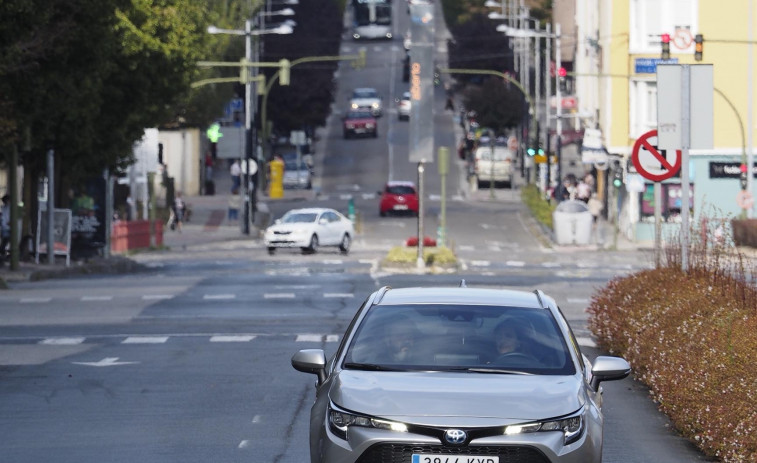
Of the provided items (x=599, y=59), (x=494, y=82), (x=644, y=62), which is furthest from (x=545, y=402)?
(x=494, y=82)

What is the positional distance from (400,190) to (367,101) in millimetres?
32625

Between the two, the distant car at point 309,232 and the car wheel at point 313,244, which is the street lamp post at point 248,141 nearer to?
the distant car at point 309,232

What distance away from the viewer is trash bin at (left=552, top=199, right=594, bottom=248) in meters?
52.5

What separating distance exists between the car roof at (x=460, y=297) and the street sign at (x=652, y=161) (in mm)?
8205

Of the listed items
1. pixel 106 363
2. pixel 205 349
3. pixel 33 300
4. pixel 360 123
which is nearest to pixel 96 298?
pixel 33 300

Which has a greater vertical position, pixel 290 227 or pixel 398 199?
pixel 398 199

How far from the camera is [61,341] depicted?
66.4ft

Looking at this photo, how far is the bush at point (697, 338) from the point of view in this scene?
1050 centimetres

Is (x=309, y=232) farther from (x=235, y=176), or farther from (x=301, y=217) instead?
(x=235, y=176)

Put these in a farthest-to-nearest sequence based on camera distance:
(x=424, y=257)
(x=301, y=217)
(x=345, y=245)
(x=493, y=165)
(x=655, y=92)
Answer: (x=493, y=165) → (x=655, y=92) → (x=345, y=245) → (x=301, y=217) → (x=424, y=257)

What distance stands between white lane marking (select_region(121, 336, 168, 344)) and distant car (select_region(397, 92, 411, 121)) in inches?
3105

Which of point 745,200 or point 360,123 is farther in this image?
point 360,123

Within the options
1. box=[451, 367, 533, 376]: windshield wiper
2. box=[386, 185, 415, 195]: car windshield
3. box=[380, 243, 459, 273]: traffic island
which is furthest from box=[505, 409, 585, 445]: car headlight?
box=[386, 185, 415, 195]: car windshield

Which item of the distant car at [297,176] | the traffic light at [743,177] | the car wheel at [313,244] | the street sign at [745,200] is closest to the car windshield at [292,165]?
the distant car at [297,176]
